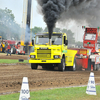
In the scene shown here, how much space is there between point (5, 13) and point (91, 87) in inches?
1941

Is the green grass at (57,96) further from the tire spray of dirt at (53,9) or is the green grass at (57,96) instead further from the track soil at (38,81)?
the tire spray of dirt at (53,9)

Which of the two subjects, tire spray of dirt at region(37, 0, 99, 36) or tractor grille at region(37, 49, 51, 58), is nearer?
tractor grille at region(37, 49, 51, 58)

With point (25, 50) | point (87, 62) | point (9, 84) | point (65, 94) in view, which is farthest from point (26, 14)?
point (65, 94)

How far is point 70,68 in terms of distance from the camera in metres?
16.6

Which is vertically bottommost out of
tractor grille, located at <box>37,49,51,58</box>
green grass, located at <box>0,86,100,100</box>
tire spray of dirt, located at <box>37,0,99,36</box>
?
green grass, located at <box>0,86,100,100</box>

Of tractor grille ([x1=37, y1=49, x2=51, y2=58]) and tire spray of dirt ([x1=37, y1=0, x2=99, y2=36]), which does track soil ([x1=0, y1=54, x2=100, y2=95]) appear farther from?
tire spray of dirt ([x1=37, y1=0, x2=99, y2=36])

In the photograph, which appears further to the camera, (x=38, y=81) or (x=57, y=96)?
(x=38, y=81)

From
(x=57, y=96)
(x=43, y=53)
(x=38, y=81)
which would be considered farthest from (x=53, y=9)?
(x=57, y=96)

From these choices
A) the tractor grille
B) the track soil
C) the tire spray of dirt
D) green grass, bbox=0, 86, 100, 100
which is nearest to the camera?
green grass, bbox=0, 86, 100, 100

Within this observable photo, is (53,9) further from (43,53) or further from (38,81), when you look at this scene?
(38,81)

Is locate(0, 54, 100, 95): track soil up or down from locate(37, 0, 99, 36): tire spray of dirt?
down

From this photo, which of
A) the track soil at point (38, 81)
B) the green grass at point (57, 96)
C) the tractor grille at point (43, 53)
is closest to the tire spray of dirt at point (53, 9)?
the tractor grille at point (43, 53)

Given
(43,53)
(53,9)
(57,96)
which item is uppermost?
(53,9)

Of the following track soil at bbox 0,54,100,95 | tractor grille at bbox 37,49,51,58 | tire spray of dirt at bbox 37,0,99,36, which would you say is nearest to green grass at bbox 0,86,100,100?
track soil at bbox 0,54,100,95
